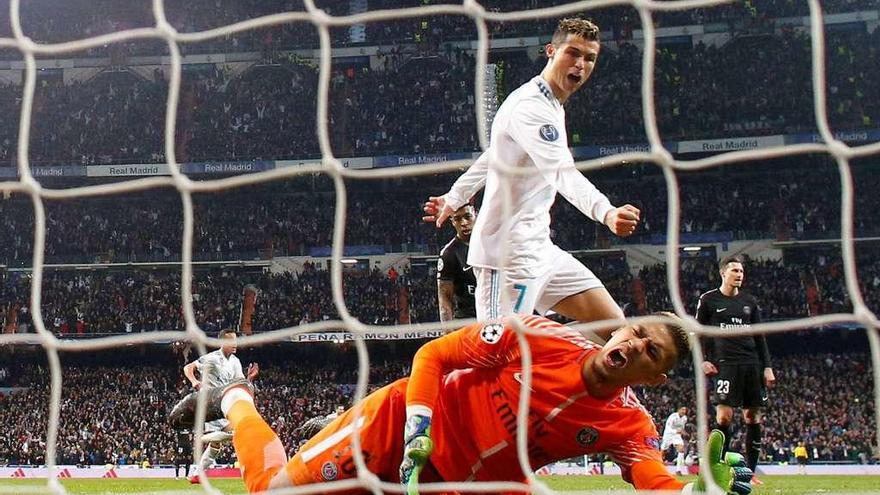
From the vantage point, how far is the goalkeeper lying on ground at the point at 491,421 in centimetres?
304

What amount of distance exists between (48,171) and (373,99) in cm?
951

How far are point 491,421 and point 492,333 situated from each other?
30 cm

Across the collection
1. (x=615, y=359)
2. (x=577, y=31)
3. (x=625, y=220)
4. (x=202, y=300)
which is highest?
(x=577, y=31)

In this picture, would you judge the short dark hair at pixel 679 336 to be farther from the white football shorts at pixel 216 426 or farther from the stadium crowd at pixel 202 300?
the stadium crowd at pixel 202 300

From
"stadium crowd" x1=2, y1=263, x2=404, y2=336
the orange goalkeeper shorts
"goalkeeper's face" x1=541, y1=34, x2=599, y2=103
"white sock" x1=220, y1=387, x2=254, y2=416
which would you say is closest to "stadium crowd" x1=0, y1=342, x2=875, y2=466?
"stadium crowd" x1=2, y1=263, x2=404, y2=336

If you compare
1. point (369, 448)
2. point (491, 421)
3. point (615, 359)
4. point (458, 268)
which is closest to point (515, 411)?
point (491, 421)

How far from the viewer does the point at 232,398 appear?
352cm

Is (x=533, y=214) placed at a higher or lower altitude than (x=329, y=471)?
higher

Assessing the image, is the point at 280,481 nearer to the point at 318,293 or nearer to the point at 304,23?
the point at 318,293

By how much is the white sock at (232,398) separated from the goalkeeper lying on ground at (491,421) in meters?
0.26

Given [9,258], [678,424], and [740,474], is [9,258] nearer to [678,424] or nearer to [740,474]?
[678,424]

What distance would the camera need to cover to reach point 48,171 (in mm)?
26109

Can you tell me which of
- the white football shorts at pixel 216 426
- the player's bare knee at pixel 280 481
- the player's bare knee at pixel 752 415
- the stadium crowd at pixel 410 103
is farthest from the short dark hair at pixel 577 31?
the stadium crowd at pixel 410 103

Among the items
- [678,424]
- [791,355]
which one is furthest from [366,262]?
[678,424]
